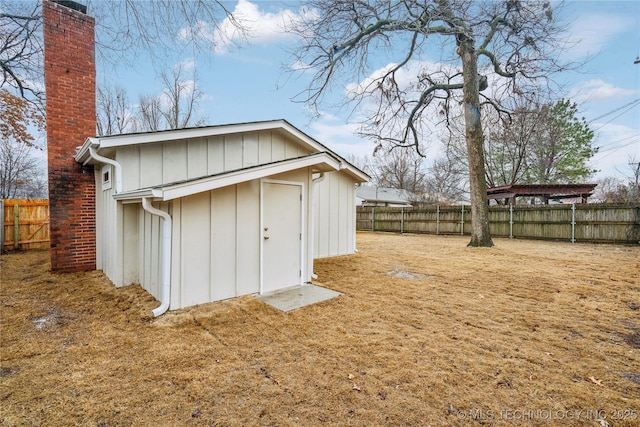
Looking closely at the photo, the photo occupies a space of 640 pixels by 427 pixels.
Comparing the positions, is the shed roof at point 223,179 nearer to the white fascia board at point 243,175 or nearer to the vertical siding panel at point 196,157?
the white fascia board at point 243,175

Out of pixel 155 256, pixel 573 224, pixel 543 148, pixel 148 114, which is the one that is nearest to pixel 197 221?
pixel 155 256

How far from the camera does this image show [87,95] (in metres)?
6.41

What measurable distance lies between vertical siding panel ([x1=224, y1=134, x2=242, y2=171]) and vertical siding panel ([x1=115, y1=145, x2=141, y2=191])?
57.0 inches

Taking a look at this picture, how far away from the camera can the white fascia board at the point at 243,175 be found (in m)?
3.69

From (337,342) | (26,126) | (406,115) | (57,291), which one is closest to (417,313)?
(337,342)

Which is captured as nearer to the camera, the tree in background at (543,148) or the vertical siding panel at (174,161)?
the vertical siding panel at (174,161)

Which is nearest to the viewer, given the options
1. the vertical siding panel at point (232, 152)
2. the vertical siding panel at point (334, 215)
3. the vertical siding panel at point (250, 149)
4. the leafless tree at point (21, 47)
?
the vertical siding panel at point (232, 152)

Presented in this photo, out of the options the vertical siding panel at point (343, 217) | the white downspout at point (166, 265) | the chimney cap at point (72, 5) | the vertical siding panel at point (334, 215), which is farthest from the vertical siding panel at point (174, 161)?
the vertical siding panel at point (343, 217)

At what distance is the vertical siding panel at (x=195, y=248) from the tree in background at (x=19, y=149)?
1145 cm

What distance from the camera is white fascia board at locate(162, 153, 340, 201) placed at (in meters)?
3.69

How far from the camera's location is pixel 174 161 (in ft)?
17.2

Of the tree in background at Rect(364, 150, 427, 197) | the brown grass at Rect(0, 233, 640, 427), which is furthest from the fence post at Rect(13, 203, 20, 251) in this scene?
the tree in background at Rect(364, 150, 427, 197)

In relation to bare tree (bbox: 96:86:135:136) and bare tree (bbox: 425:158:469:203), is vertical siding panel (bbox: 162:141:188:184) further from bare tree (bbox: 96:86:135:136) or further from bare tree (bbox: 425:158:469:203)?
bare tree (bbox: 425:158:469:203)

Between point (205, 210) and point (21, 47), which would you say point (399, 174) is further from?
point (205, 210)
